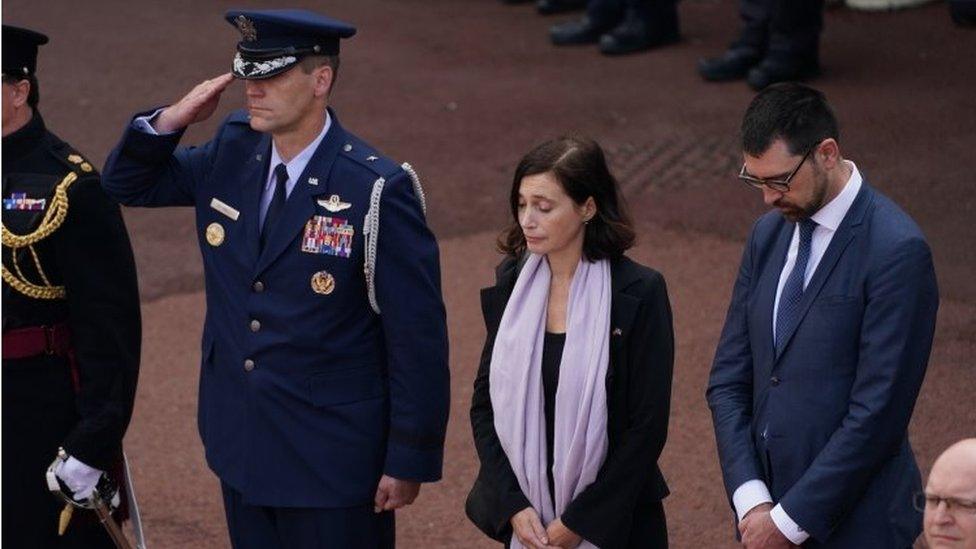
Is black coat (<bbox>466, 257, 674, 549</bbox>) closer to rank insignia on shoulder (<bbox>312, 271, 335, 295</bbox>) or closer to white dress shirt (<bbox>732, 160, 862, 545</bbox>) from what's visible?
white dress shirt (<bbox>732, 160, 862, 545</bbox>)

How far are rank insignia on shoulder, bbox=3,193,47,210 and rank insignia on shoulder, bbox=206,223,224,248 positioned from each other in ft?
1.41

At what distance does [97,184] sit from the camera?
4.46 meters

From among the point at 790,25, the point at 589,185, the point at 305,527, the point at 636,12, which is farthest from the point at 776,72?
the point at 305,527

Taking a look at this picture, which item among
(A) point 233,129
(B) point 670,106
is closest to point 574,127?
(B) point 670,106

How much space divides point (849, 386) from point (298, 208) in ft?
4.33

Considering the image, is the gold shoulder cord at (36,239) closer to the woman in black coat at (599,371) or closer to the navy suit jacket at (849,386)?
the woman in black coat at (599,371)

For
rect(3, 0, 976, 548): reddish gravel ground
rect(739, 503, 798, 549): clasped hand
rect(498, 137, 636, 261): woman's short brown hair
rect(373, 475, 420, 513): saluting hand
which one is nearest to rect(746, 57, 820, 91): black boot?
rect(3, 0, 976, 548): reddish gravel ground

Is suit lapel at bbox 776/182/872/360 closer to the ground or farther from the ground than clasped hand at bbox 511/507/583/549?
farther from the ground

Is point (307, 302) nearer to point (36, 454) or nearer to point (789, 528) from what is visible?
point (36, 454)

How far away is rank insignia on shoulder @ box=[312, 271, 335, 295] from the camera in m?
4.16

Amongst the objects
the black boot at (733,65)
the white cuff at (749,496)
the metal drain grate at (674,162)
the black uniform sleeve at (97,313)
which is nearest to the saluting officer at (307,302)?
the black uniform sleeve at (97,313)

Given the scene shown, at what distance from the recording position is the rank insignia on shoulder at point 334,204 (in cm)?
418

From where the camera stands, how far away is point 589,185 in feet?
13.5

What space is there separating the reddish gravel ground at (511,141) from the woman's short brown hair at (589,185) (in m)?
1.60
